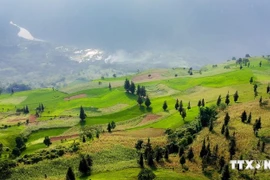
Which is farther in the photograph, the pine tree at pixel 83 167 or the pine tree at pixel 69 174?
the pine tree at pixel 83 167

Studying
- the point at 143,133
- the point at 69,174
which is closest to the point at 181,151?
the point at 69,174

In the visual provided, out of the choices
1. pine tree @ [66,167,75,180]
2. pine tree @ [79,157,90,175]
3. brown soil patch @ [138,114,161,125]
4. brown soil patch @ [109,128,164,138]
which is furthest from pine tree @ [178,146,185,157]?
brown soil patch @ [138,114,161,125]

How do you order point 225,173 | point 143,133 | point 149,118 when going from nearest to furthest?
point 225,173 < point 143,133 < point 149,118

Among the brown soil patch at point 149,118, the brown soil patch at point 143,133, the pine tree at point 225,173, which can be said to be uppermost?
the brown soil patch at point 149,118

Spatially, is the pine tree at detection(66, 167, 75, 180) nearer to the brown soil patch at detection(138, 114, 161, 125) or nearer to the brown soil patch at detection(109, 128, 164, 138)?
the brown soil patch at detection(109, 128, 164, 138)

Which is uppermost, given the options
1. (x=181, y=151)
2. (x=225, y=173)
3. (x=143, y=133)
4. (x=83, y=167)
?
(x=181, y=151)

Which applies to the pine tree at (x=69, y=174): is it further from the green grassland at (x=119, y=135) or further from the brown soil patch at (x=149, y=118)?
the brown soil patch at (x=149, y=118)

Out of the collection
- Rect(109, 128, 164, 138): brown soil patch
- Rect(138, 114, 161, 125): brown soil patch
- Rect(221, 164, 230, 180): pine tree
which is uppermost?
Rect(138, 114, 161, 125): brown soil patch

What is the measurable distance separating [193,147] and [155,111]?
72.2 metres

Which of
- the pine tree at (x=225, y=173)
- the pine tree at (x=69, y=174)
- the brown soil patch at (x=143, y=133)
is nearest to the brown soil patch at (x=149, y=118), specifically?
the brown soil patch at (x=143, y=133)

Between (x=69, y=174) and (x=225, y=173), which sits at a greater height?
(x=69, y=174)

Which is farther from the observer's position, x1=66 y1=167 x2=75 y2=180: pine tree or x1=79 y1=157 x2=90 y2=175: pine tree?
x1=79 y1=157 x2=90 y2=175: pine tree

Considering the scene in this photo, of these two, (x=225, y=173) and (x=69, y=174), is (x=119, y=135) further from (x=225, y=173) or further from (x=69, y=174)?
(x=225, y=173)

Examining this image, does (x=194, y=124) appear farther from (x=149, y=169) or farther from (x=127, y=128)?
(x=149, y=169)
